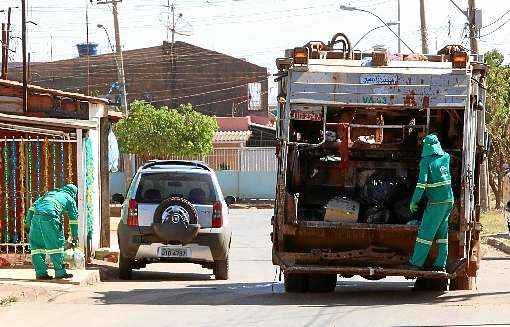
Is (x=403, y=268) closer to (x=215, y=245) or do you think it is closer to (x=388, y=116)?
(x=388, y=116)

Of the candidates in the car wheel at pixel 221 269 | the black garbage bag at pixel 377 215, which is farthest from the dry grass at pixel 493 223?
the black garbage bag at pixel 377 215

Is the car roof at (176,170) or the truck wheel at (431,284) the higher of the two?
the car roof at (176,170)

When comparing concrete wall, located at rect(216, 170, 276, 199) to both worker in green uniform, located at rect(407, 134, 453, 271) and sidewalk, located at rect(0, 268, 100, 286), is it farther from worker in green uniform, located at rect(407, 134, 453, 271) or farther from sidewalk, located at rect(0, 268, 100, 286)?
worker in green uniform, located at rect(407, 134, 453, 271)

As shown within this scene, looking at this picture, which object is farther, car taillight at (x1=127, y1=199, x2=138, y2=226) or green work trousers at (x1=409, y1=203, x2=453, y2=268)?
car taillight at (x1=127, y1=199, x2=138, y2=226)

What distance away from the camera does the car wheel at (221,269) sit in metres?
17.9

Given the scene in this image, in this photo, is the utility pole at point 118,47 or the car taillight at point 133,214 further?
the utility pole at point 118,47

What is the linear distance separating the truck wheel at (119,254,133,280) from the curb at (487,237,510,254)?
411 inches

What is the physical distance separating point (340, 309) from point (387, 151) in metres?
2.78

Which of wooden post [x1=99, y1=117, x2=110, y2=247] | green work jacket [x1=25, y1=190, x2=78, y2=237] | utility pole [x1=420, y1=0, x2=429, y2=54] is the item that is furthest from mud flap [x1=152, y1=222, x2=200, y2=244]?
utility pole [x1=420, y1=0, x2=429, y2=54]

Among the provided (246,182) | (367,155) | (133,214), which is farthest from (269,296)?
(246,182)

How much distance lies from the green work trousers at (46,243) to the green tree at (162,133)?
38639 millimetres

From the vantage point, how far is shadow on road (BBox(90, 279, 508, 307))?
1388 cm

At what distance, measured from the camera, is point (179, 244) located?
56.7 ft

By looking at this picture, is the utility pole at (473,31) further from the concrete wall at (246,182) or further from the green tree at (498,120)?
the concrete wall at (246,182)
